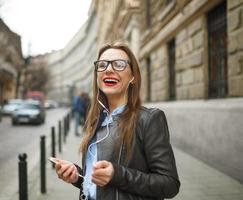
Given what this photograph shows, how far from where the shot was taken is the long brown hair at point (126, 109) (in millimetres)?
2172

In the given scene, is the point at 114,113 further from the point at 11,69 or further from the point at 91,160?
the point at 11,69

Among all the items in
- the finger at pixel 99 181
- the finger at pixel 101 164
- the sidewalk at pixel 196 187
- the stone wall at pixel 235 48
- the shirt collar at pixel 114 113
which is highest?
the stone wall at pixel 235 48

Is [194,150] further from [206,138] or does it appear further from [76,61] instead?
[76,61]

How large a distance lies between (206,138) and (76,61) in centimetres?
9111

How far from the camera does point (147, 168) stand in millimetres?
2197

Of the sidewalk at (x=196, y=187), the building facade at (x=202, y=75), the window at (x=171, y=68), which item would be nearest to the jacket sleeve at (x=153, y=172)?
the building facade at (x=202, y=75)

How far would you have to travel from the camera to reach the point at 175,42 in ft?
40.2

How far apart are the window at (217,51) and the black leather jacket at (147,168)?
6572 millimetres

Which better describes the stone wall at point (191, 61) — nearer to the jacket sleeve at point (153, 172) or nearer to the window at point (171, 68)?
the window at point (171, 68)

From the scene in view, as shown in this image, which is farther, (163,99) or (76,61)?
(76,61)

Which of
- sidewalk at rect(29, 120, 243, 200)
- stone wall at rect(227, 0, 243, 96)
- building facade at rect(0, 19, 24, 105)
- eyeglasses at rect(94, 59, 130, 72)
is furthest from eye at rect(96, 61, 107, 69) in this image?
building facade at rect(0, 19, 24, 105)

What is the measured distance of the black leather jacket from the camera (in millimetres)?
2115

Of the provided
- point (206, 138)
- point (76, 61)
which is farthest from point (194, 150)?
point (76, 61)

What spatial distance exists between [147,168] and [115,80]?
48 cm
